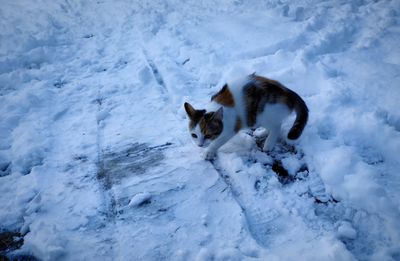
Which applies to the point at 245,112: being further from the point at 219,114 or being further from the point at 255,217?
the point at 255,217

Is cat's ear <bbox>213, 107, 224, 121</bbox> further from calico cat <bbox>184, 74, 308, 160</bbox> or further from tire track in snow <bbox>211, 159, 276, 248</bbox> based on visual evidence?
tire track in snow <bbox>211, 159, 276, 248</bbox>

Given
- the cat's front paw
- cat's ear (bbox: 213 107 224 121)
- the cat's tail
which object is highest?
cat's ear (bbox: 213 107 224 121)

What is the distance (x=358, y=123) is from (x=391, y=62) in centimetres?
136

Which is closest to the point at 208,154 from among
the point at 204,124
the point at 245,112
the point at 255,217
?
the point at 204,124

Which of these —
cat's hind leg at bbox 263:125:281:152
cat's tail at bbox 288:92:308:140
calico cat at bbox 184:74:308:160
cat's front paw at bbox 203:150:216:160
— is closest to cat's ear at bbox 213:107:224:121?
calico cat at bbox 184:74:308:160

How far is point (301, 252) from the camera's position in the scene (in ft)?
6.52

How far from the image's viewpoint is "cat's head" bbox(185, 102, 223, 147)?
2697 mm

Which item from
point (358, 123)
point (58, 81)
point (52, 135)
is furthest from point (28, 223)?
point (358, 123)

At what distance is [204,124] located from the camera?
8.89 feet

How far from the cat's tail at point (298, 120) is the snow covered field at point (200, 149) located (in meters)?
0.27

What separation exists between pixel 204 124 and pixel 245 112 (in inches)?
17.8

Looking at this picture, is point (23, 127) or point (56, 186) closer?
point (56, 186)

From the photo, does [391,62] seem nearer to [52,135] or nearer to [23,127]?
[52,135]

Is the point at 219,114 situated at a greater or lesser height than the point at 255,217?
greater
